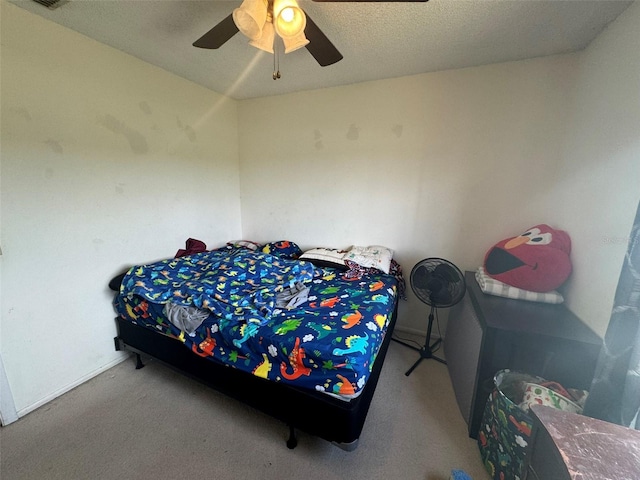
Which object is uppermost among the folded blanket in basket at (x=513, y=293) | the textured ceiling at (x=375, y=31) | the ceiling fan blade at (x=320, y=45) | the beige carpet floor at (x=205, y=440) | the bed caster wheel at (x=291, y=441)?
the textured ceiling at (x=375, y=31)

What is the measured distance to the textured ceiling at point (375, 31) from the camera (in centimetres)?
144

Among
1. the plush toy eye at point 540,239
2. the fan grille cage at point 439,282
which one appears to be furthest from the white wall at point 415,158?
the fan grille cage at point 439,282

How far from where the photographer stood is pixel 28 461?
4.43 ft

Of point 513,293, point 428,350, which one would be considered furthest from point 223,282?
point 513,293

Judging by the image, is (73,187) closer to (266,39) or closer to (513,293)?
(266,39)

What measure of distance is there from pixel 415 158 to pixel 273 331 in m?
1.95

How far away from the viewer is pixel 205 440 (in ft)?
4.83

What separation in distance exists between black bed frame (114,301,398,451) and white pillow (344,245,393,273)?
2.14 ft

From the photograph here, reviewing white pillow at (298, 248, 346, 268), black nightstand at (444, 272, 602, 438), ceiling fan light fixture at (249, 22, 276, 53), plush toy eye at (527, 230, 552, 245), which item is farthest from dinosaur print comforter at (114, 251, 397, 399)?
ceiling fan light fixture at (249, 22, 276, 53)

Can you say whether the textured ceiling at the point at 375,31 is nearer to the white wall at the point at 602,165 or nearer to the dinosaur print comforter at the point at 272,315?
the white wall at the point at 602,165

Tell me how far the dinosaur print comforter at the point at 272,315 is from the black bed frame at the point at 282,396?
0.23ft

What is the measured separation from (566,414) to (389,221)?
184 centimetres

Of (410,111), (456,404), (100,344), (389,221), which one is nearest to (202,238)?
(100,344)

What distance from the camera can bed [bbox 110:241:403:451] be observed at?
1.26 m
